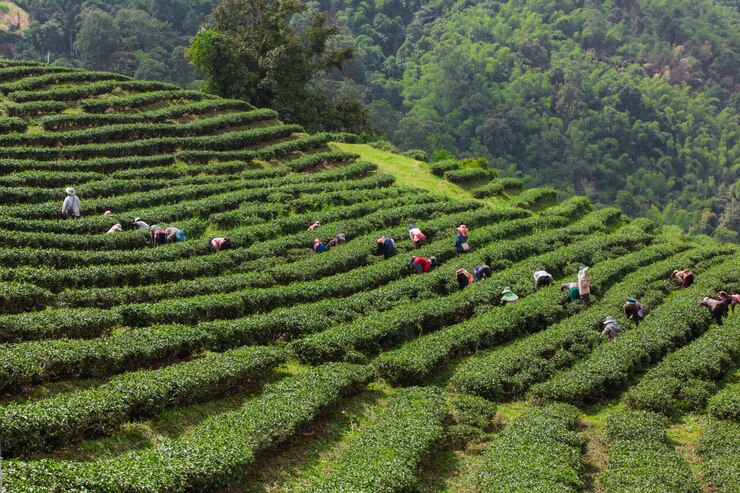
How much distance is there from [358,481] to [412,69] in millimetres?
143566

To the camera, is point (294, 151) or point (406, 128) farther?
point (406, 128)

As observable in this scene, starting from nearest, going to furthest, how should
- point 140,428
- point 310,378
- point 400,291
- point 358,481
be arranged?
Result: point 358,481 < point 140,428 < point 310,378 < point 400,291

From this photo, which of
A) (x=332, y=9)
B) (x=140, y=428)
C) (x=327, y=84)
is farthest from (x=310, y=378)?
(x=332, y=9)

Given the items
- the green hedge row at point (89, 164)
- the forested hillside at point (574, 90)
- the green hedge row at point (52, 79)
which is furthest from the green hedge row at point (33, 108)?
the forested hillside at point (574, 90)

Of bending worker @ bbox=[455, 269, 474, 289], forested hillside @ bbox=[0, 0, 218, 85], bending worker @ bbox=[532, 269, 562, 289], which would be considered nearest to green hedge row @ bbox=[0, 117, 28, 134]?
bending worker @ bbox=[455, 269, 474, 289]

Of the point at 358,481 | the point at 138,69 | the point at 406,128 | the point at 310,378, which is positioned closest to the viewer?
the point at 358,481

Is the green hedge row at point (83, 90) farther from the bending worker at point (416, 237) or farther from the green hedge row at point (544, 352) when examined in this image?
the green hedge row at point (544, 352)

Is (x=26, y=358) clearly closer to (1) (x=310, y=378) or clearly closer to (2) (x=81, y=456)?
(2) (x=81, y=456)

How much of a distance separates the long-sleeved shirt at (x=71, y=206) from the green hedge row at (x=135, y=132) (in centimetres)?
967

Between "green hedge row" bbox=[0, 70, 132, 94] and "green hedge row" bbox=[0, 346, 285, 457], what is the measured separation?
3156cm

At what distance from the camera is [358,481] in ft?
49.6

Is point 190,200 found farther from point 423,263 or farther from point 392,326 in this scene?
point 392,326

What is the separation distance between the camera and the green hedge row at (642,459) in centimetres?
1636

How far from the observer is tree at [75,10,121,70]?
100062 millimetres
